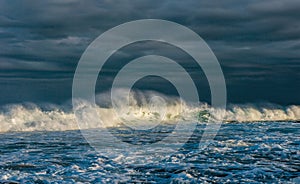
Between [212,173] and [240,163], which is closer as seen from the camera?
[212,173]

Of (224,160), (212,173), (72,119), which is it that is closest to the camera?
(212,173)

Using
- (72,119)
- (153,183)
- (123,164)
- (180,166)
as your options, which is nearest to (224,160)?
(180,166)

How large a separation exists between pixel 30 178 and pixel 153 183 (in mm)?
9650

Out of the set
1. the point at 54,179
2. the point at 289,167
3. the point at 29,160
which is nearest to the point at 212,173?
the point at 289,167

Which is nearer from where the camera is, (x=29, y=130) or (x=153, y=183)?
(x=153, y=183)

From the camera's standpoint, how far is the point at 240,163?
41.0 meters

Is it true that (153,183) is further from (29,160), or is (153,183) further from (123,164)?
(29,160)

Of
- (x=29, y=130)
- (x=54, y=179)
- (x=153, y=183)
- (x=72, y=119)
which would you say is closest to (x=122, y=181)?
(x=153, y=183)

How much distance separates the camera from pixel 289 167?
3806 centimetres

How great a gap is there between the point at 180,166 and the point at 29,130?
9902cm

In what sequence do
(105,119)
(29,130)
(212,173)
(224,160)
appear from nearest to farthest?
(212,173) → (224,160) → (29,130) → (105,119)

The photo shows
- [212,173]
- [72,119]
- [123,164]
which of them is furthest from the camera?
[72,119]

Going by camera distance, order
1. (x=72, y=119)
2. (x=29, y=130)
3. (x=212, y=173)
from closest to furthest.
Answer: (x=212, y=173)
(x=29, y=130)
(x=72, y=119)

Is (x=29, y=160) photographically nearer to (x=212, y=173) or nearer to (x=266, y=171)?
(x=212, y=173)
